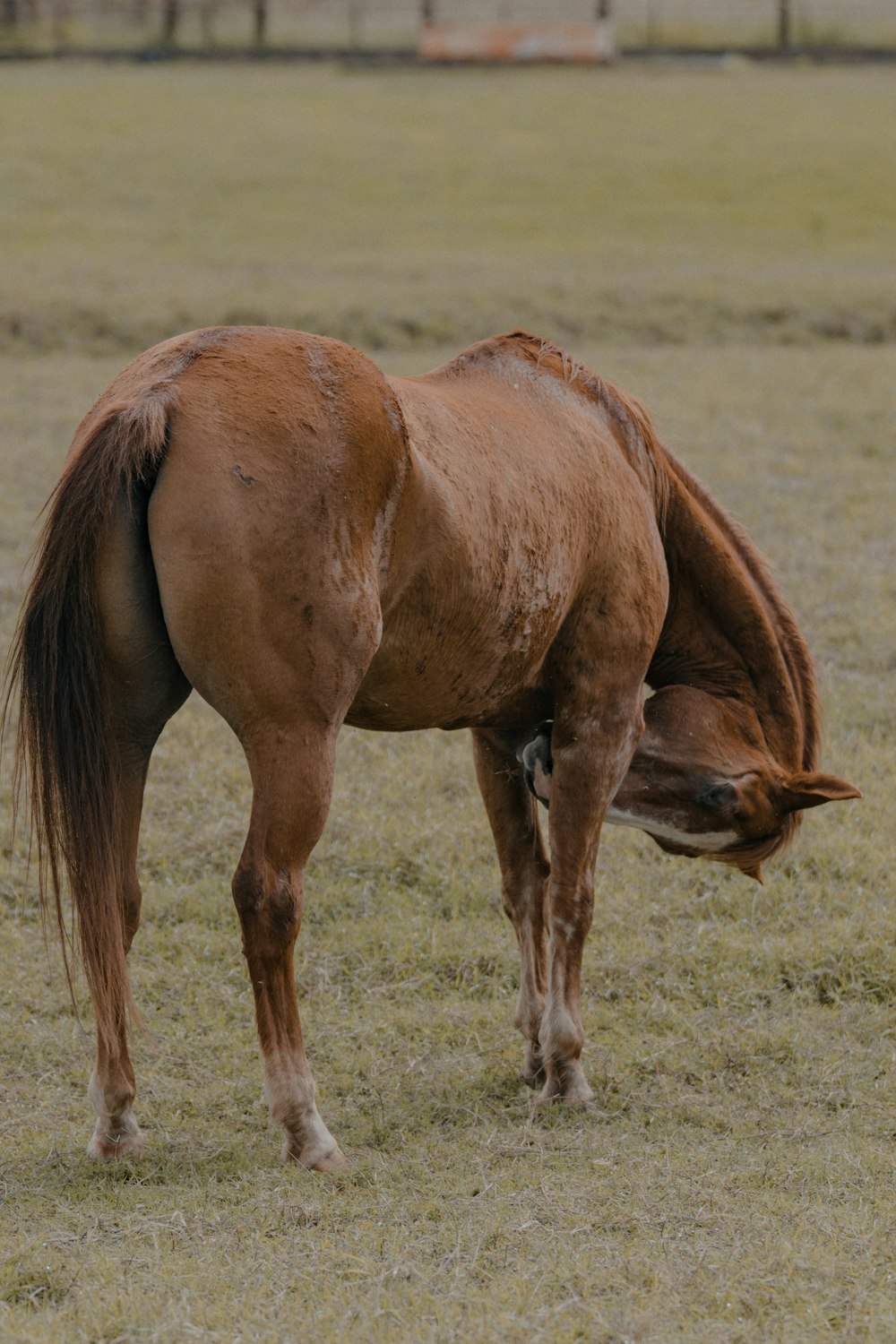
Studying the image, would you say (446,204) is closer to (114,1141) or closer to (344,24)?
(344,24)

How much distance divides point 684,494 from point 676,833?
3.53 ft

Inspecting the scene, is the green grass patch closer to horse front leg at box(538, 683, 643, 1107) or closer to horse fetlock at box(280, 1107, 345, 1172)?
horse front leg at box(538, 683, 643, 1107)

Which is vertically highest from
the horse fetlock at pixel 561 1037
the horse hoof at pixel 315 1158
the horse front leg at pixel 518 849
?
the horse front leg at pixel 518 849

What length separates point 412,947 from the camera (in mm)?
5320

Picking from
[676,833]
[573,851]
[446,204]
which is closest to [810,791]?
[676,833]

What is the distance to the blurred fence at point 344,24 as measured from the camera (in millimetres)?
31938

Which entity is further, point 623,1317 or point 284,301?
point 284,301

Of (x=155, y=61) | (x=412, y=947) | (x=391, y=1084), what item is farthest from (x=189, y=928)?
(x=155, y=61)

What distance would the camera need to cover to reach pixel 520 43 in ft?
101

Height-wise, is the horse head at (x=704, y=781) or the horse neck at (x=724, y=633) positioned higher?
the horse neck at (x=724, y=633)

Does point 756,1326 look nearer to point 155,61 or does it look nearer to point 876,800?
point 876,800

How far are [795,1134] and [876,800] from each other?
2422 mm

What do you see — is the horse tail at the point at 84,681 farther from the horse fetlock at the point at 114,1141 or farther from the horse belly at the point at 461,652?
the horse belly at the point at 461,652

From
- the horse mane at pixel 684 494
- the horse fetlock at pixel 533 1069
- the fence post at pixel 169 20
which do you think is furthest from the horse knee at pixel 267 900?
the fence post at pixel 169 20
